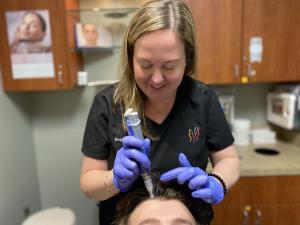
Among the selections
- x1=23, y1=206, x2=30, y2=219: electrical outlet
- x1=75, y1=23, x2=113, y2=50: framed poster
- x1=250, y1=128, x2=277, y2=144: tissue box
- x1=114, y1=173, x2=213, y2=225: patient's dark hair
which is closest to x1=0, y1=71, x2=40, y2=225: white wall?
x1=23, y1=206, x2=30, y2=219: electrical outlet

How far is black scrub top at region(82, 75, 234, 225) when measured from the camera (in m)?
1.10

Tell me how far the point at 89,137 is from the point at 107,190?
23cm

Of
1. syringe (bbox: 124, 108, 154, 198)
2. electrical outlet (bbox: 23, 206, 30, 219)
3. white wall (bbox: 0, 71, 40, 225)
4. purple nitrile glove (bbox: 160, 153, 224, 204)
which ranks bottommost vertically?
electrical outlet (bbox: 23, 206, 30, 219)

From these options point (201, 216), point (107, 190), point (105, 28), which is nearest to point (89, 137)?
point (107, 190)

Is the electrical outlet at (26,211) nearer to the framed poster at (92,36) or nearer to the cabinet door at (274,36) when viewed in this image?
the framed poster at (92,36)

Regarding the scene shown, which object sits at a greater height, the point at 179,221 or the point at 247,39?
the point at 247,39

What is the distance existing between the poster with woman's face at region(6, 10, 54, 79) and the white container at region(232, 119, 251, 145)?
1425mm

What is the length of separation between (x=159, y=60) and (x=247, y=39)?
4.06 ft

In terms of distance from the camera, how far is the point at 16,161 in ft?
6.59

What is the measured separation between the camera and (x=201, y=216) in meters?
1.07

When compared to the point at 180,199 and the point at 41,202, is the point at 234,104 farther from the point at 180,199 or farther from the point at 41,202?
the point at 41,202

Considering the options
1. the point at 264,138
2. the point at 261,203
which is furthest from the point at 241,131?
the point at 261,203

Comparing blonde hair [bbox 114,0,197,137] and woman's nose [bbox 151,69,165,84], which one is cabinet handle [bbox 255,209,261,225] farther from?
woman's nose [bbox 151,69,165,84]

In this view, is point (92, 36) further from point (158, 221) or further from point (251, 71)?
point (158, 221)
